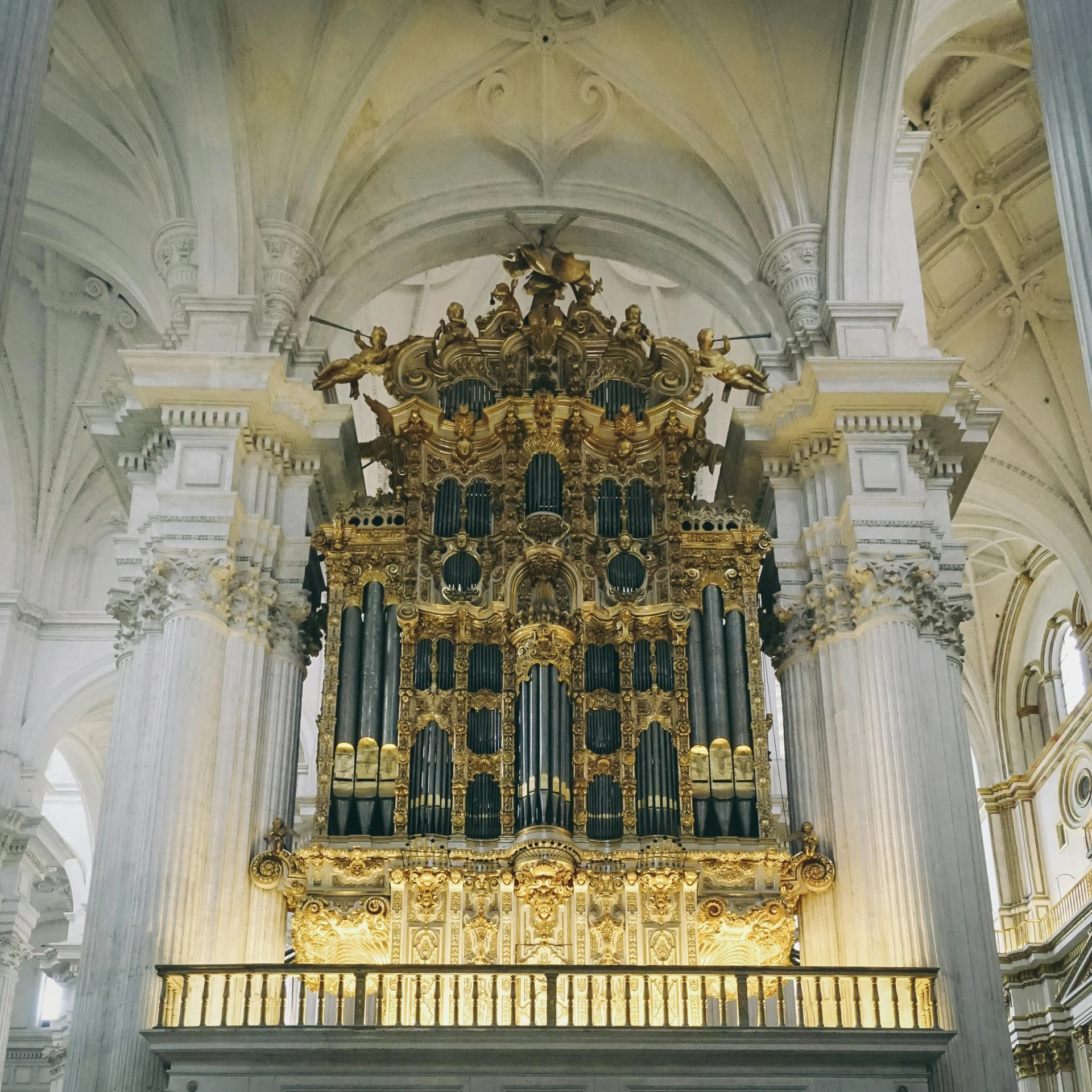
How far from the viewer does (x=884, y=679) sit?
14883 mm

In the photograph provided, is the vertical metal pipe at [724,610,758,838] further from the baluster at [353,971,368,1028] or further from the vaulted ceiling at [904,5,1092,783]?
the vaulted ceiling at [904,5,1092,783]

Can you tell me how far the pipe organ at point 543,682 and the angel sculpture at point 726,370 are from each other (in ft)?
0.53

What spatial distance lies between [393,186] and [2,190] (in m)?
10.1

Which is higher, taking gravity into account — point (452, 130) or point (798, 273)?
point (452, 130)

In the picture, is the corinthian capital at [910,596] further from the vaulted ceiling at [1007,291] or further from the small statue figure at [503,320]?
the vaulted ceiling at [1007,291]

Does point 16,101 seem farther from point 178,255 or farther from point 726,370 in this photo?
point 726,370

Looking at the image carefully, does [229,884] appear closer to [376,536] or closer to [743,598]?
[376,536]

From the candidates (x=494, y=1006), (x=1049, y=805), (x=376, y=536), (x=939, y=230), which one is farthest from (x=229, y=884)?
(x=1049, y=805)

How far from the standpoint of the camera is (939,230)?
77.6 ft

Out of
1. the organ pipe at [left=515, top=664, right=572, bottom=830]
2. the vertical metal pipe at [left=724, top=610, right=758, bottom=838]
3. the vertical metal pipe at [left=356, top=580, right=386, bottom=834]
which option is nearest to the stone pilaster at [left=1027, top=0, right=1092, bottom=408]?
the vertical metal pipe at [left=724, top=610, right=758, bottom=838]

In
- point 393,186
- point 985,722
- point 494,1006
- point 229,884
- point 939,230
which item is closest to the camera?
point 494,1006

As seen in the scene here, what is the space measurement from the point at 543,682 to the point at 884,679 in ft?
9.77

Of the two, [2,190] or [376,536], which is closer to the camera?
[2,190]

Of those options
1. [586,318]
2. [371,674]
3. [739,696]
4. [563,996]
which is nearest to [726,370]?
[586,318]
